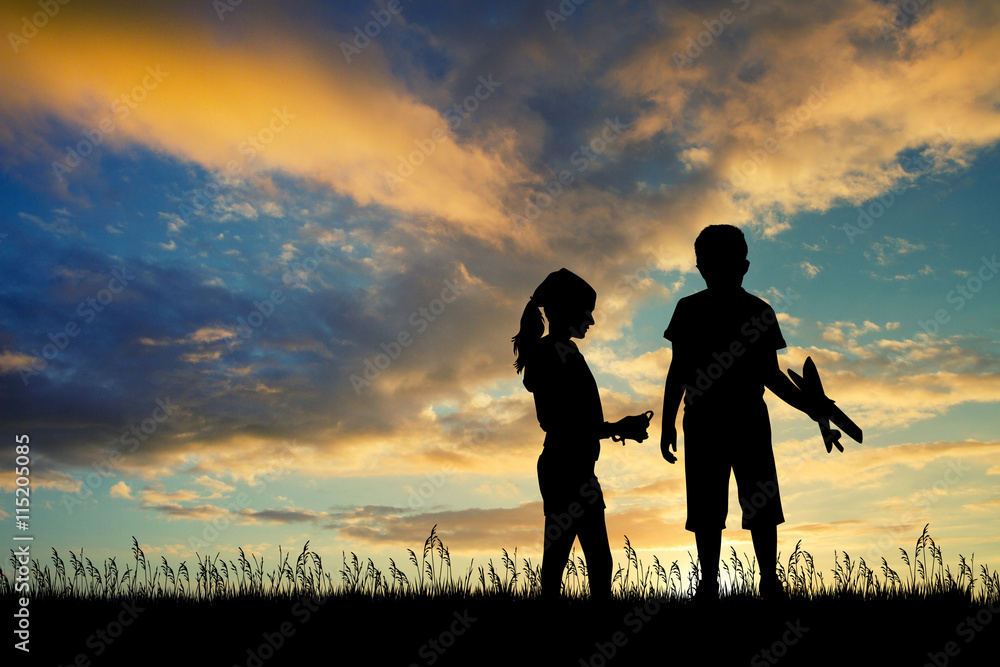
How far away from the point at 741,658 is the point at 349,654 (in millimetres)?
3010

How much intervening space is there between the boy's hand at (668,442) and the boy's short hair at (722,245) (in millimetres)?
1446

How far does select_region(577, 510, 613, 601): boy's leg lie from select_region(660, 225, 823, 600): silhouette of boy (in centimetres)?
75

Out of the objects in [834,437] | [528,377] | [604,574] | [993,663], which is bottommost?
[993,663]

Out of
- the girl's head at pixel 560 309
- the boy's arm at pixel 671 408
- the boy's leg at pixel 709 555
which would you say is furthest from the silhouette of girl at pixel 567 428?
the boy's leg at pixel 709 555

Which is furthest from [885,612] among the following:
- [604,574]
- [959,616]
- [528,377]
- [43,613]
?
[43,613]

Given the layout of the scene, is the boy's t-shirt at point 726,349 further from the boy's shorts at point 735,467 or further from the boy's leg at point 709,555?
the boy's leg at point 709,555

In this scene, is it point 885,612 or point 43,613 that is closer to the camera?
point 885,612

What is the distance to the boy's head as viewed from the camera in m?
6.02

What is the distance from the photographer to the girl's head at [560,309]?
5953mm

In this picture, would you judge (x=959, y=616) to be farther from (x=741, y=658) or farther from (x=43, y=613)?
(x=43, y=613)

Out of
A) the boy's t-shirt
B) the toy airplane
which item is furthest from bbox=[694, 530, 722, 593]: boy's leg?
the toy airplane

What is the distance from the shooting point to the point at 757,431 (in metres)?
5.89

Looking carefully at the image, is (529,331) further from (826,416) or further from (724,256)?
(826,416)

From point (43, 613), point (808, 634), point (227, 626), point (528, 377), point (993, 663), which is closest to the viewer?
point (993, 663)
